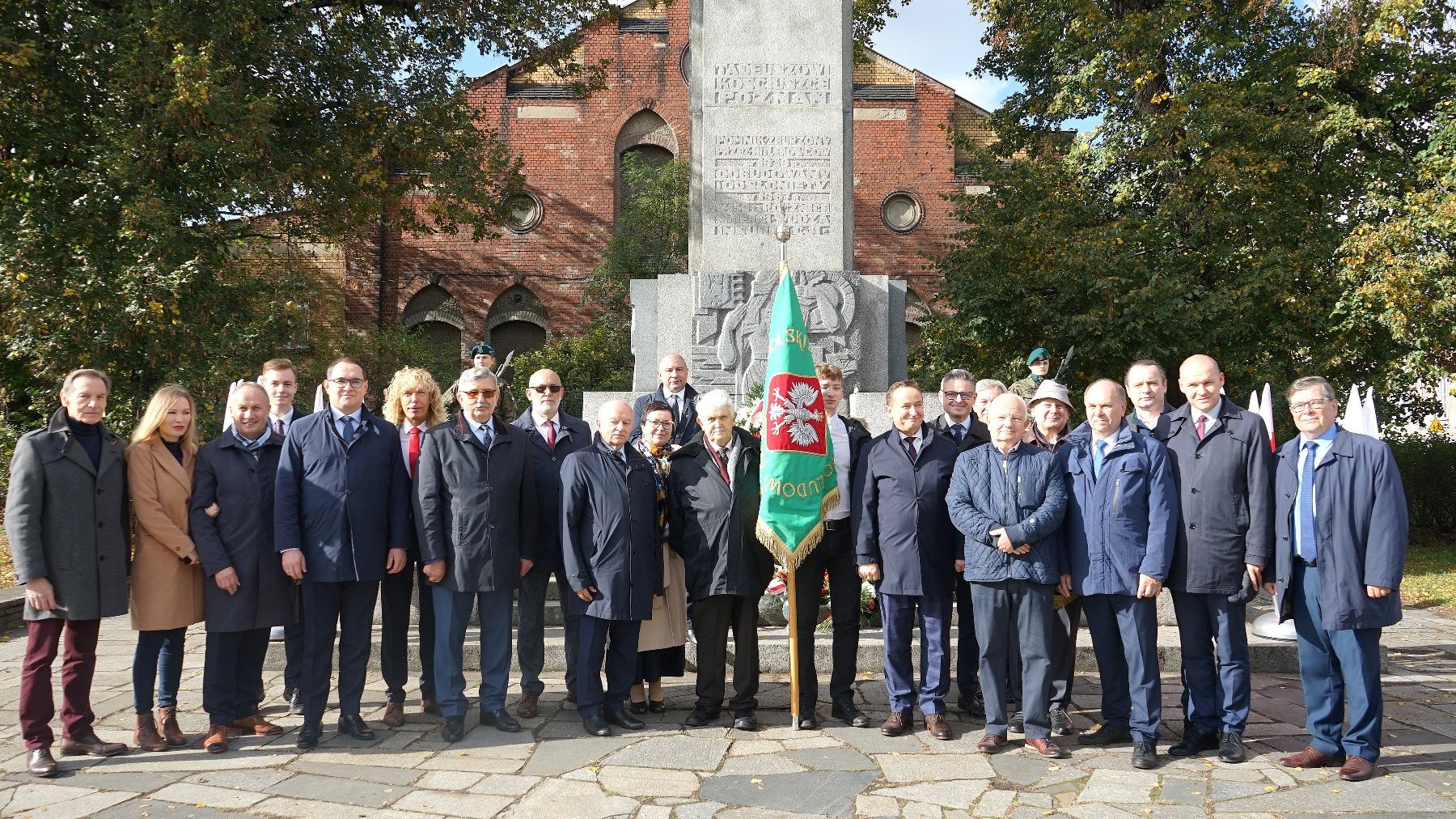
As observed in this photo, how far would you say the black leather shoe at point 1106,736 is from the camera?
16.2 feet

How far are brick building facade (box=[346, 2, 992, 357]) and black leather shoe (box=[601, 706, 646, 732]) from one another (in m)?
21.5

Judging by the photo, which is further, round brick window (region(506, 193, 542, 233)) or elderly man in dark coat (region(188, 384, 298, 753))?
round brick window (region(506, 193, 542, 233))

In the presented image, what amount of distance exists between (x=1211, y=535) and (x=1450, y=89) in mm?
14050

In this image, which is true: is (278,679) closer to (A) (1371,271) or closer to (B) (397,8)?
(B) (397,8)

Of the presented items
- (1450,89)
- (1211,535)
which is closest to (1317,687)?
(1211,535)

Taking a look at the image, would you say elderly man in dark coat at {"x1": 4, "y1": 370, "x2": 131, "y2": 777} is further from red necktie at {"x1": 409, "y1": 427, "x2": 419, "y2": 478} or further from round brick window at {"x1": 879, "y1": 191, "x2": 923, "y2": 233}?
round brick window at {"x1": 879, "y1": 191, "x2": 923, "y2": 233}

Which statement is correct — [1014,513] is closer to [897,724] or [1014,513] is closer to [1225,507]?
[1225,507]

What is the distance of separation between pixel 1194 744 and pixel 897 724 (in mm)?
1340

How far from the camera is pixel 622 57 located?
88.4ft

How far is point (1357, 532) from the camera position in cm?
445

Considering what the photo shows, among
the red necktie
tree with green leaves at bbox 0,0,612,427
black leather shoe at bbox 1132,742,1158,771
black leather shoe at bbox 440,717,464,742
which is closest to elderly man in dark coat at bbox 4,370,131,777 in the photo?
the red necktie

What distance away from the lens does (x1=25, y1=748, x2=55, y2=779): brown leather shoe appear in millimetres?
4598

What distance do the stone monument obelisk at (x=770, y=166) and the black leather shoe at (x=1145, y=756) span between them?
4352 mm

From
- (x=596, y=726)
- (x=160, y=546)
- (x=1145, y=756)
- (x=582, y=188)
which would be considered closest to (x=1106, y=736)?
(x=1145, y=756)
